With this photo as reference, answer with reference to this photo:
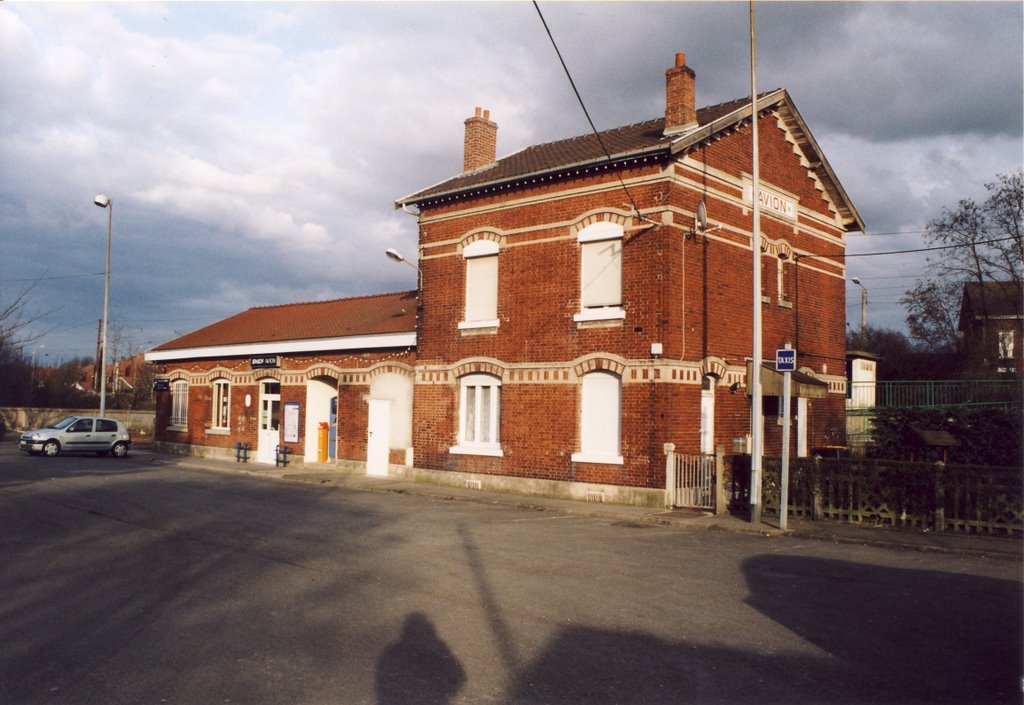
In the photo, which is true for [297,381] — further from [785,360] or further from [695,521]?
[785,360]

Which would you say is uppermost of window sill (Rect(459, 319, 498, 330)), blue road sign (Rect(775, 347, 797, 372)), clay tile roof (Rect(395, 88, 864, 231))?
clay tile roof (Rect(395, 88, 864, 231))

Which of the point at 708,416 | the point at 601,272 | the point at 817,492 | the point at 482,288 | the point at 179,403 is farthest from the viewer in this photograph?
the point at 179,403

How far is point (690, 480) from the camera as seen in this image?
16.7 m

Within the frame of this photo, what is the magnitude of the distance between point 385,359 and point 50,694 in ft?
61.3

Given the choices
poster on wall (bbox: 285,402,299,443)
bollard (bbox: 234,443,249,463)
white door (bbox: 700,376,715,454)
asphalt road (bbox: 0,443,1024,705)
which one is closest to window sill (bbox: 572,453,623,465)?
white door (bbox: 700,376,715,454)

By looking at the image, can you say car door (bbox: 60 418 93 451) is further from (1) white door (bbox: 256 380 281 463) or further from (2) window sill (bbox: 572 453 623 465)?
(2) window sill (bbox: 572 453 623 465)

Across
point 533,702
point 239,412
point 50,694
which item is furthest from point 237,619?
point 239,412

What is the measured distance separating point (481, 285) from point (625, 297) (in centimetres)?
462

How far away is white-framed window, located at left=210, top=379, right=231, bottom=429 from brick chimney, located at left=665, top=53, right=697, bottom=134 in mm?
19664

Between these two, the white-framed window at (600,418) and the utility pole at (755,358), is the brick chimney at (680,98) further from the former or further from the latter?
the white-framed window at (600,418)

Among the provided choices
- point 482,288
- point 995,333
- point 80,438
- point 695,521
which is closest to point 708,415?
point 695,521

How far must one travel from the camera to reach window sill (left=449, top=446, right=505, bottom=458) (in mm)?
20328

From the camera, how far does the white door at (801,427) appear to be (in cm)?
2161

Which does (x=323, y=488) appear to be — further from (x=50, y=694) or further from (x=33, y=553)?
(x=50, y=694)
